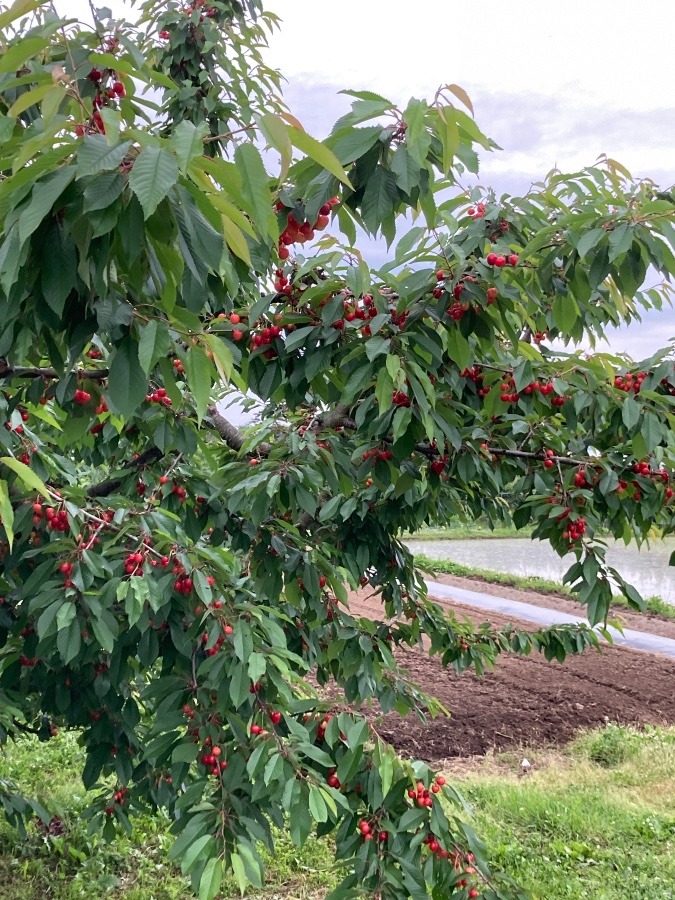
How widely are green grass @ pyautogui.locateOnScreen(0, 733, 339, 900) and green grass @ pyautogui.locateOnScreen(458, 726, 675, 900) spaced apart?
977mm

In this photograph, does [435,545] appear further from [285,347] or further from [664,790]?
[285,347]

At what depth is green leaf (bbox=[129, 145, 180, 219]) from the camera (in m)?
0.84

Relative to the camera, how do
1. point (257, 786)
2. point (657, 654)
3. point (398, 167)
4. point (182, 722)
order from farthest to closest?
point (657, 654) < point (182, 722) < point (257, 786) < point (398, 167)

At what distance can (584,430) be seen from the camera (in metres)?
2.42

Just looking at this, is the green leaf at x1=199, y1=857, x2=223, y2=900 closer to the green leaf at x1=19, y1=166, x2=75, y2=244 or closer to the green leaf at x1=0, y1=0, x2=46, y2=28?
the green leaf at x1=19, y1=166, x2=75, y2=244

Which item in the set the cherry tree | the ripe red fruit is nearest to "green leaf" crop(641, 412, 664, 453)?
the cherry tree

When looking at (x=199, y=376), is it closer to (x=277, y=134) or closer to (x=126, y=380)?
(x=126, y=380)

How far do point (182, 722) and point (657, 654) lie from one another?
786 centimetres

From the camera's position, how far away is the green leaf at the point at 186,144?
2.87ft

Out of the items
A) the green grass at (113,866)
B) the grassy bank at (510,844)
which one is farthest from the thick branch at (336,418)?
the green grass at (113,866)

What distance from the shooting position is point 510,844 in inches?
163

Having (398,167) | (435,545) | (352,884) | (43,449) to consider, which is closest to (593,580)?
(352,884)

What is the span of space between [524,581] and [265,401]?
1101cm

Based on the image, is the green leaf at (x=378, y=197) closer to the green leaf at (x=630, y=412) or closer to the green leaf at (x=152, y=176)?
the green leaf at (x=152, y=176)
